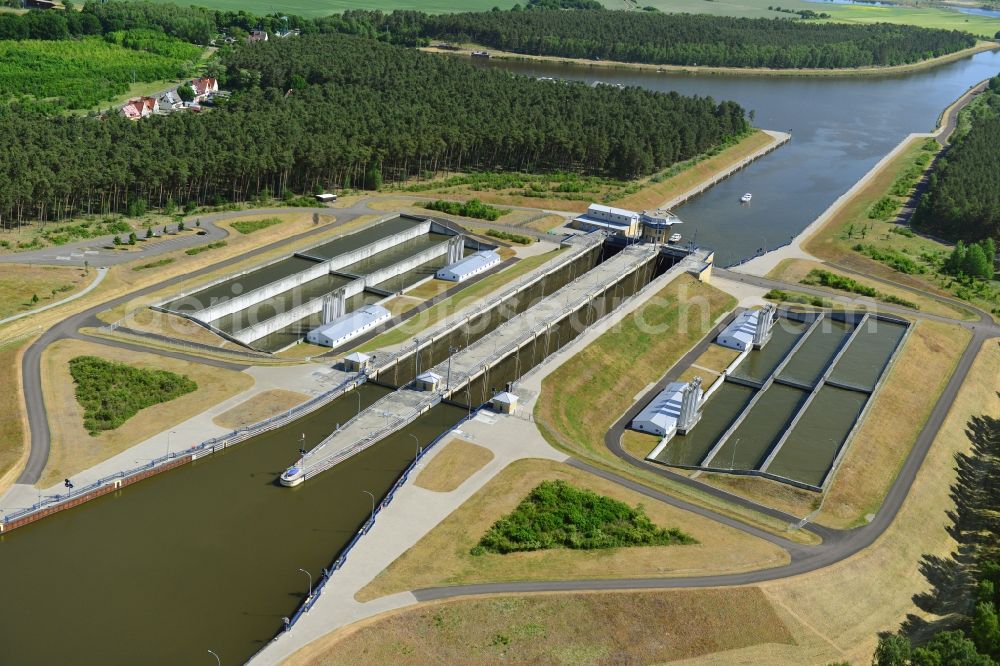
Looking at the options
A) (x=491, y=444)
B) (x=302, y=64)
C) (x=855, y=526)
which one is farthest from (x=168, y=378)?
(x=302, y=64)

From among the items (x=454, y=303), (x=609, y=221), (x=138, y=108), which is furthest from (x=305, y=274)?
(x=138, y=108)

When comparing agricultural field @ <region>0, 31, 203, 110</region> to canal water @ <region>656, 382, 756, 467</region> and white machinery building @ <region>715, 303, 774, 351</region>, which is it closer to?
white machinery building @ <region>715, 303, 774, 351</region>

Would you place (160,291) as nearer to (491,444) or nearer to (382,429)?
(382,429)

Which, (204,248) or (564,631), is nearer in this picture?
(564,631)

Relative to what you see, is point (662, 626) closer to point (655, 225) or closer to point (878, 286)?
point (878, 286)

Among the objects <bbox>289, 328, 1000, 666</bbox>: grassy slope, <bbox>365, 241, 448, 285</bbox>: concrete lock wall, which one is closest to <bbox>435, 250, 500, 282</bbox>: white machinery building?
<bbox>365, 241, 448, 285</bbox>: concrete lock wall

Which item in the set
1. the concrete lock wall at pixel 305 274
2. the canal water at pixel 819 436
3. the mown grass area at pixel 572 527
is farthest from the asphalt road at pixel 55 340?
the canal water at pixel 819 436
